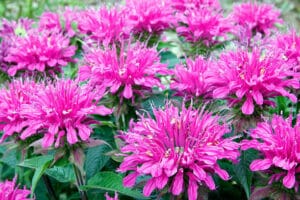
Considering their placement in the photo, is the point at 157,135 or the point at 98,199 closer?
the point at 157,135

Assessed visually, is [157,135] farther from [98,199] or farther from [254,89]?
[98,199]

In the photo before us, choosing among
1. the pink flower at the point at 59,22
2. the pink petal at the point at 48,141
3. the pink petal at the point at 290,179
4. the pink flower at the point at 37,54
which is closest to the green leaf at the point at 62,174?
the pink petal at the point at 48,141

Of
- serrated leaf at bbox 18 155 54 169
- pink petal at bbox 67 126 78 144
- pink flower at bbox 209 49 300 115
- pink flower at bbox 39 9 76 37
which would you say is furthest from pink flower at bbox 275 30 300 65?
pink flower at bbox 39 9 76 37

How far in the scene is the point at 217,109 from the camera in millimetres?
1706

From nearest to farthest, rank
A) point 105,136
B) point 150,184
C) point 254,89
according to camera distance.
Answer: point 150,184 < point 254,89 < point 105,136

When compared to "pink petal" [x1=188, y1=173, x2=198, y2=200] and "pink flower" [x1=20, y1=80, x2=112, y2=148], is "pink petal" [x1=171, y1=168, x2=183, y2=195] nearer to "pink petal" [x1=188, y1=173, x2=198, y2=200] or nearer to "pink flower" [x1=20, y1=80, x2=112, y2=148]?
"pink petal" [x1=188, y1=173, x2=198, y2=200]

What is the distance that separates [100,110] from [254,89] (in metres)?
0.51

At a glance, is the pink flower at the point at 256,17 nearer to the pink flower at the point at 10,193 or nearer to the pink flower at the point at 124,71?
the pink flower at the point at 124,71

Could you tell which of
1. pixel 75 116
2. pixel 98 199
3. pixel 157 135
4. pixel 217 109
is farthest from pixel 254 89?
pixel 98 199

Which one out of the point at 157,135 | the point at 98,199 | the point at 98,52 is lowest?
the point at 98,199

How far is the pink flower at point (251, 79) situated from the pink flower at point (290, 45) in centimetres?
19

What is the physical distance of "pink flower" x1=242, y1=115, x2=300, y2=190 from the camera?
1.37m

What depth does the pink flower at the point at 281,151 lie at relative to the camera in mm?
1367

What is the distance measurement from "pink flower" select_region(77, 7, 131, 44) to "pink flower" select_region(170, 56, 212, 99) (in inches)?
13.8
